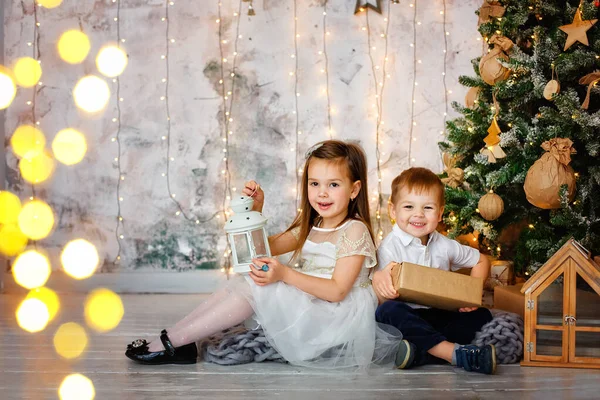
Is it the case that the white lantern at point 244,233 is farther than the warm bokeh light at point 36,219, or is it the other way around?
the warm bokeh light at point 36,219

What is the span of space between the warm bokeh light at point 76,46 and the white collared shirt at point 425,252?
245 centimetres

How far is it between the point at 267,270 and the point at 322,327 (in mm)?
256

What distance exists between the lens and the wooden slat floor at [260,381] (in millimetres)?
1773

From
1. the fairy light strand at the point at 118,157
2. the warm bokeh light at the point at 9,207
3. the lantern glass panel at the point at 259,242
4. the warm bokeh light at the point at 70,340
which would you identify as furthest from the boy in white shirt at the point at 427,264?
the warm bokeh light at the point at 9,207

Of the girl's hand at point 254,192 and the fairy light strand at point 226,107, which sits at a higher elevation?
the fairy light strand at point 226,107

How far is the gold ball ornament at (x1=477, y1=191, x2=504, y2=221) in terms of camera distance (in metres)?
2.89

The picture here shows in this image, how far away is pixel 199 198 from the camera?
3.96 m

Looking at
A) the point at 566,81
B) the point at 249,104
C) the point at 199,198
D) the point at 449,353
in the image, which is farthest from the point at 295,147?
the point at 449,353

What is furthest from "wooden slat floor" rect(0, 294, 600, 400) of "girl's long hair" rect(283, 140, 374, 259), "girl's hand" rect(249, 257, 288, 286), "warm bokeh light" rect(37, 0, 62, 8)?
"warm bokeh light" rect(37, 0, 62, 8)

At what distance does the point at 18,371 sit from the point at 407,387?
1.16 metres

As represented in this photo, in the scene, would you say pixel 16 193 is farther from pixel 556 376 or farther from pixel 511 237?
pixel 556 376

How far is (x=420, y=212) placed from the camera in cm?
230

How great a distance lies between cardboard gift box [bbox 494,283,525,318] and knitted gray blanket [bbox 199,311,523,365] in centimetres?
11

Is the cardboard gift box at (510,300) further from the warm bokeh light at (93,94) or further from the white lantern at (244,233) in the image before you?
the warm bokeh light at (93,94)
